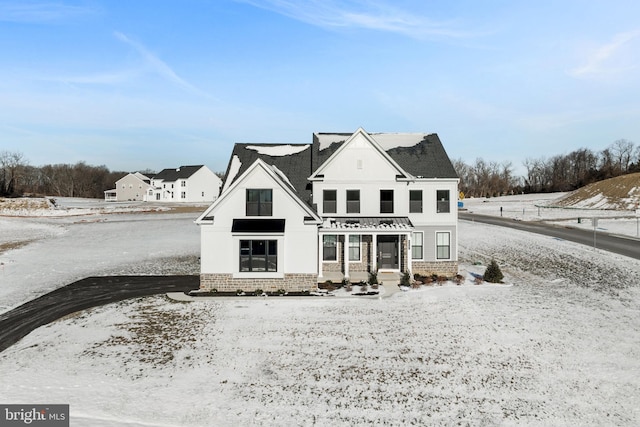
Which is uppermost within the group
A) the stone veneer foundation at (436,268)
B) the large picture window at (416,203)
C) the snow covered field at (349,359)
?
the large picture window at (416,203)

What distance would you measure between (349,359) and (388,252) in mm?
13232

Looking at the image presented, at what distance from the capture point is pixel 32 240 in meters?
41.9

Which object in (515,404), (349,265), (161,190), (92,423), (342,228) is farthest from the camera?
(161,190)

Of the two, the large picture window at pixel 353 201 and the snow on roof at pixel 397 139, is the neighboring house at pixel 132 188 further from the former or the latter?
the large picture window at pixel 353 201

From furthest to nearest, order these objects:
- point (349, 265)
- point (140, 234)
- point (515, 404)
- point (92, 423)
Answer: point (140, 234) < point (349, 265) < point (515, 404) < point (92, 423)

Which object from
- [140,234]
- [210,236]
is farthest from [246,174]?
[140,234]

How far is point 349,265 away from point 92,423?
17.5 m

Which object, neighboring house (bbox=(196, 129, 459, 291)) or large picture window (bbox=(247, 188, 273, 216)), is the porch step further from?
large picture window (bbox=(247, 188, 273, 216))

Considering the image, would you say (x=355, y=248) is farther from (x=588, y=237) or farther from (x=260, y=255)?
(x=588, y=237)

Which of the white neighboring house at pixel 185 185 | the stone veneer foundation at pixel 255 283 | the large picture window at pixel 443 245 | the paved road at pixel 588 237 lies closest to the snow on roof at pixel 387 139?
the large picture window at pixel 443 245

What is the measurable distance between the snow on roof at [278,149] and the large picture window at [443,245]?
1181 centimetres

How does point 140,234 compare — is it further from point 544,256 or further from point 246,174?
point 544,256

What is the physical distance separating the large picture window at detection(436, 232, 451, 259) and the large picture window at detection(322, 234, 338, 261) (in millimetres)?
6882

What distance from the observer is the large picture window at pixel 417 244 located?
25.1 meters
